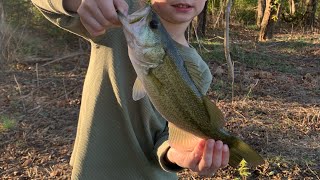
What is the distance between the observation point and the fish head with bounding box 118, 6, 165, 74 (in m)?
1.53

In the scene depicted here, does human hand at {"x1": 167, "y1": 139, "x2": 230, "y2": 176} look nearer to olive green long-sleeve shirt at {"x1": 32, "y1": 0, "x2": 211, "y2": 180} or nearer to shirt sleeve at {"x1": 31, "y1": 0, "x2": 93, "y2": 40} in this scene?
olive green long-sleeve shirt at {"x1": 32, "y1": 0, "x2": 211, "y2": 180}

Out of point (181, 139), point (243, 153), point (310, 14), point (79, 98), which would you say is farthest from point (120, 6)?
point (310, 14)

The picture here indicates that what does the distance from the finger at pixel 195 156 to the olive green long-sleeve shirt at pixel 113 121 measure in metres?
0.25

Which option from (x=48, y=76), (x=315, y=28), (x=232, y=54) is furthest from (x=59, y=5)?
(x=315, y=28)

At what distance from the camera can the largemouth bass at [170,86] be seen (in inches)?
61.1

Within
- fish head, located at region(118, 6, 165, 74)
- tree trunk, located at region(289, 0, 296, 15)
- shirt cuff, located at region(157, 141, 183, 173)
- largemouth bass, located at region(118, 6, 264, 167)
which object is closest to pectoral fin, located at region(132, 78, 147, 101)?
largemouth bass, located at region(118, 6, 264, 167)

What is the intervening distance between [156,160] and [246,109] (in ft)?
13.8

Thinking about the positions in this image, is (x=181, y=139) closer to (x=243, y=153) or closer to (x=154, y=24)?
(x=243, y=153)

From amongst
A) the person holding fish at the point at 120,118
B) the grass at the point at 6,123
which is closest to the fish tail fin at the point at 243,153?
the person holding fish at the point at 120,118

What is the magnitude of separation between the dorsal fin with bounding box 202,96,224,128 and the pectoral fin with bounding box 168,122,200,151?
0.10 meters

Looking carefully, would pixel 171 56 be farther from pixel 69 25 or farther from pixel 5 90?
pixel 5 90

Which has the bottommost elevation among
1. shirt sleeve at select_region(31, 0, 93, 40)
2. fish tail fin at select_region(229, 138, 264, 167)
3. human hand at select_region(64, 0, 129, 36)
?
fish tail fin at select_region(229, 138, 264, 167)

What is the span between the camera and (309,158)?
493 centimetres

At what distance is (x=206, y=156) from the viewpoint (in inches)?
67.0
